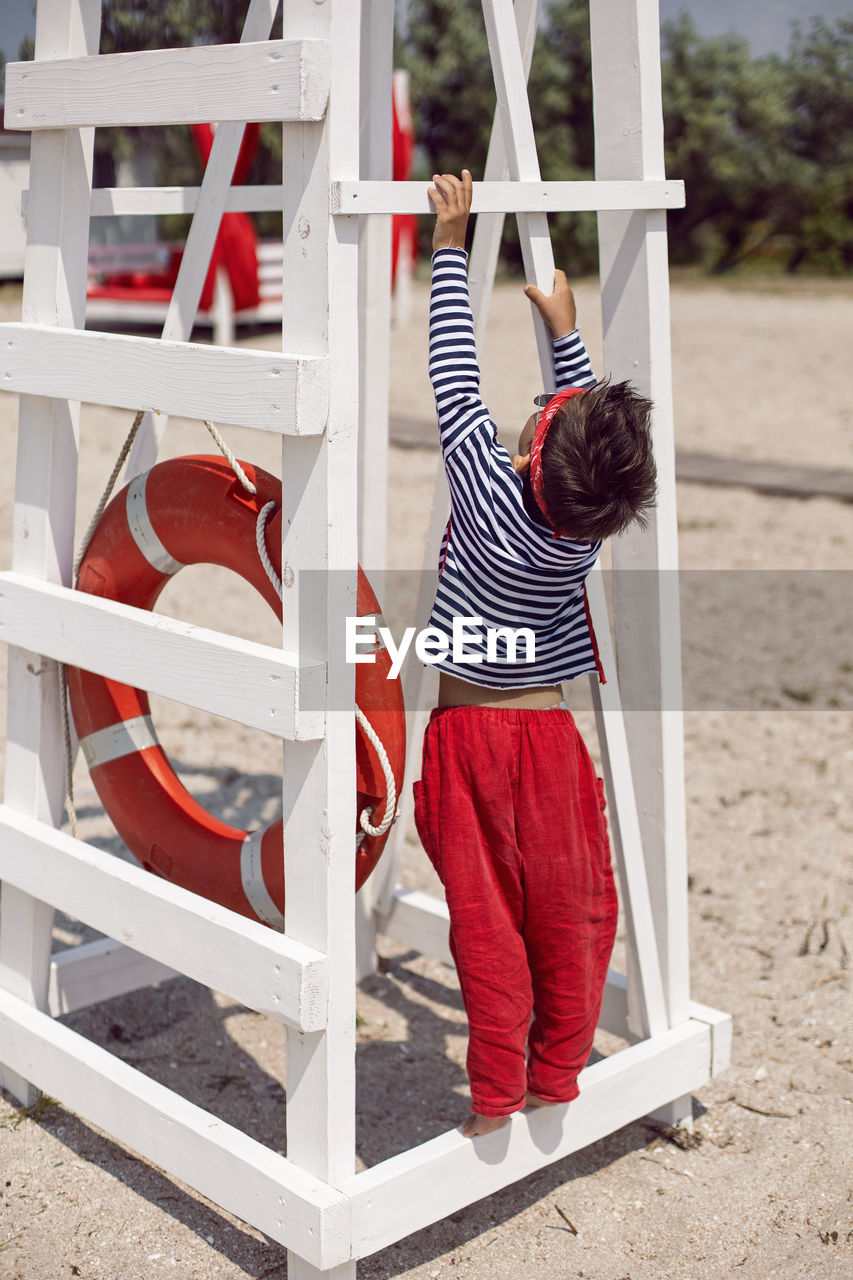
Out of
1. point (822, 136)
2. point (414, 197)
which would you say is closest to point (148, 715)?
point (414, 197)

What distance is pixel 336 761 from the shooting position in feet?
5.85

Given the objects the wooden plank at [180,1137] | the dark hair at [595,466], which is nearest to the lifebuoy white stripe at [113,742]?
the wooden plank at [180,1137]

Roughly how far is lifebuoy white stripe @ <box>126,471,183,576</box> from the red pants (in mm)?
531

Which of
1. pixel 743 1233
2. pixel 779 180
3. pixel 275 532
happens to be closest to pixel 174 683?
pixel 275 532

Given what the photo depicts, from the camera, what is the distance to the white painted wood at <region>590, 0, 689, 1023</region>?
207cm

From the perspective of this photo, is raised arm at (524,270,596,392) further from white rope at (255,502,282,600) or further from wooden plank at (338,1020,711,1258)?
wooden plank at (338,1020,711,1258)

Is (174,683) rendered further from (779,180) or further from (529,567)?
(779,180)

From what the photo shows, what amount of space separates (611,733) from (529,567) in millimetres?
421

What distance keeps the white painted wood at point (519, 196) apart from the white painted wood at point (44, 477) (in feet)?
2.04

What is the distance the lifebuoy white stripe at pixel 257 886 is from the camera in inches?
82.0

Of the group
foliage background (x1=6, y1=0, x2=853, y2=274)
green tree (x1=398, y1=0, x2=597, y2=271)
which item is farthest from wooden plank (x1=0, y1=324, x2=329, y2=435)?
green tree (x1=398, y1=0, x2=597, y2=271)

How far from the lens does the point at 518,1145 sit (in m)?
2.06

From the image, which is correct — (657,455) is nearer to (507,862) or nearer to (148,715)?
(507,862)

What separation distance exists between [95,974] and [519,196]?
1.68 m
